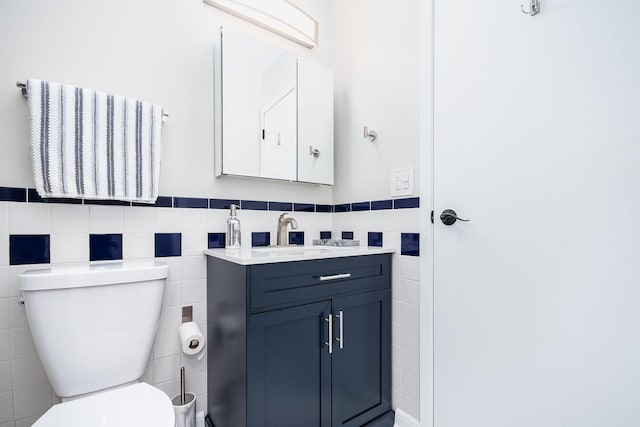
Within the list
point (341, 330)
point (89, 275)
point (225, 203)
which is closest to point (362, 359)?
point (341, 330)

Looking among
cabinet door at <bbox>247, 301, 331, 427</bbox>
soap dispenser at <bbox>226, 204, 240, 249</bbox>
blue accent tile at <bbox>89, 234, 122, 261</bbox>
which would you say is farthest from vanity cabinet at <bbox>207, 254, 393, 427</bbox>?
blue accent tile at <bbox>89, 234, 122, 261</bbox>

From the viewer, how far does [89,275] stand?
3.00 feet

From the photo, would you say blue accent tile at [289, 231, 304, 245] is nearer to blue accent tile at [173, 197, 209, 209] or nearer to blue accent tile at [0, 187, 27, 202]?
blue accent tile at [173, 197, 209, 209]

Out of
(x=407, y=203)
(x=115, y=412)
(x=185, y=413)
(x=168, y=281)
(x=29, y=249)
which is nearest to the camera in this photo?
(x=115, y=412)

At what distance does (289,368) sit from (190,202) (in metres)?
Answer: 0.82

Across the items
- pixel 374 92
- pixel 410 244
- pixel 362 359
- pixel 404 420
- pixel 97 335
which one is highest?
pixel 374 92

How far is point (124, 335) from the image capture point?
3.20ft

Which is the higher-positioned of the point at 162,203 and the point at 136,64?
the point at 136,64

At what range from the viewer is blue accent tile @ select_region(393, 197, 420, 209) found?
132 cm

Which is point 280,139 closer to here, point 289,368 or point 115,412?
point 289,368

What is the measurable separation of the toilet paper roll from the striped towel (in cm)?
54

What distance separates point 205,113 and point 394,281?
120 centimetres

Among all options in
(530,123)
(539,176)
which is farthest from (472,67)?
(539,176)

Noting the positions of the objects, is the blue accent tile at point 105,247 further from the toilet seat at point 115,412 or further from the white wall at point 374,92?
the white wall at point 374,92
